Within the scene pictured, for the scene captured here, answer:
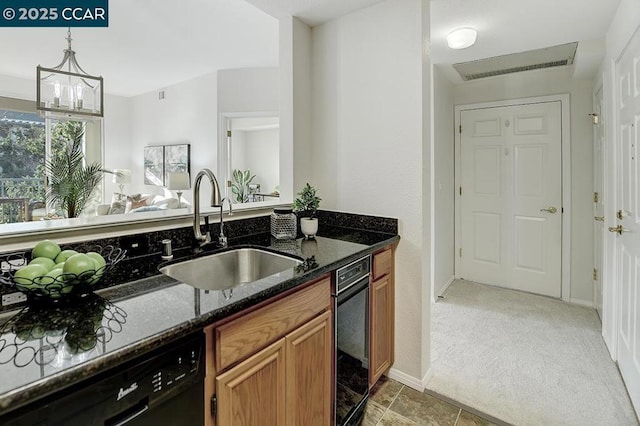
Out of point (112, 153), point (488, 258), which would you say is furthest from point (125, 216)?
point (112, 153)

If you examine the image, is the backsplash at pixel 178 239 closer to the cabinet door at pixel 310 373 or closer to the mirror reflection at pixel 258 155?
the cabinet door at pixel 310 373

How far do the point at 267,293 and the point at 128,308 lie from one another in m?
0.39

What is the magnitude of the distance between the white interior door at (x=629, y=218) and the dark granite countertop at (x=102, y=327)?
5.49 ft

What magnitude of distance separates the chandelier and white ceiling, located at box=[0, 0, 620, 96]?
2.11ft

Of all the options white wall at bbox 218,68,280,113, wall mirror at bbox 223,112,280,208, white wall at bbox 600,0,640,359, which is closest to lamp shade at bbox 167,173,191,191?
white wall at bbox 218,68,280,113

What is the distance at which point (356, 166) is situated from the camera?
2.12 m

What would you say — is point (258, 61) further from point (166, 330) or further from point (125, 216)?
point (166, 330)

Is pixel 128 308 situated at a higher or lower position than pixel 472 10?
lower

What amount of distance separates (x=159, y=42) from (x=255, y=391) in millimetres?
3780

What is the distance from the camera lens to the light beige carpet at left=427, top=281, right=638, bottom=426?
1.76 m

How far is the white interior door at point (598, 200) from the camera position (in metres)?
2.75

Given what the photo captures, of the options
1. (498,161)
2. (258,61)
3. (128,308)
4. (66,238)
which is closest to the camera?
(128,308)

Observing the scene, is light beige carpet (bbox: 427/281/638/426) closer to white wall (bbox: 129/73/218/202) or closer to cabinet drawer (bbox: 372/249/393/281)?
cabinet drawer (bbox: 372/249/393/281)

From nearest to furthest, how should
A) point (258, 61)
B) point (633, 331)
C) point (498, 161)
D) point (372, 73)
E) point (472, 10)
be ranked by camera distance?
point (633, 331) → point (372, 73) → point (472, 10) → point (498, 161) → point (258, 61)
